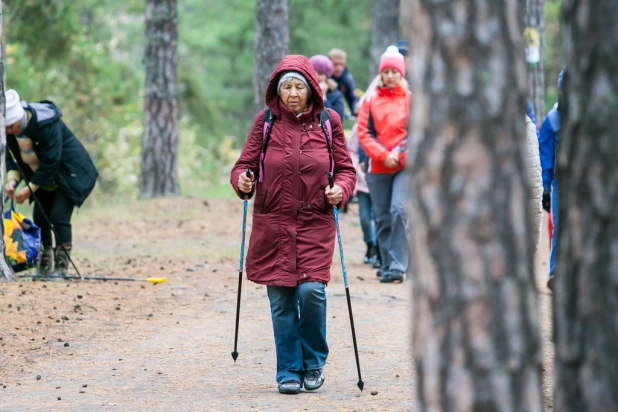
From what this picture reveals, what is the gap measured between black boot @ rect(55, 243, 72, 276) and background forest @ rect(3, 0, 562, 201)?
7.95m

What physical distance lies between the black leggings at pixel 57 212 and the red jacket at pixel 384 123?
297 cm

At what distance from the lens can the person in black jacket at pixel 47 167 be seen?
9.99 meters

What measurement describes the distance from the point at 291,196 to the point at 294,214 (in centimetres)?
11

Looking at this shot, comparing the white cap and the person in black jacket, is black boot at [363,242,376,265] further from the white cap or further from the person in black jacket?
the white cap

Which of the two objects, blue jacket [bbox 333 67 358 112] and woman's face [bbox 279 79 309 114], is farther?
blue jacket [bbox 333 67 358 112]

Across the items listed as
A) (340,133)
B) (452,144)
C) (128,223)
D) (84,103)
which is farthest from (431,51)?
(84,103)

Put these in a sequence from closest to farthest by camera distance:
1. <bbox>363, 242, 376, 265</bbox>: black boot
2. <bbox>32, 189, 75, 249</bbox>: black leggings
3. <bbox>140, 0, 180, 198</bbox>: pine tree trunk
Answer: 1. <bbox>32, 189, 75, 249</bbox>: black leggings
2. <bbox>363, 242, 376, 265</bbox>: black boot
3. <bbox>140, 0, 180, 198</bbox>: pine tree trunk

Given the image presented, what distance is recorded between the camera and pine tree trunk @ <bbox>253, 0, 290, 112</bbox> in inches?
698

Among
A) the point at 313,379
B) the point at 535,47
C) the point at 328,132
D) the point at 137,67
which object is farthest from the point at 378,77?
the point at 137,67

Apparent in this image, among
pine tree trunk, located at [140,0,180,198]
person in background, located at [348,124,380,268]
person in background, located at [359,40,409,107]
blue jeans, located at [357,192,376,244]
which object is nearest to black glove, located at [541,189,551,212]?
person in background, located at [359,40,409,107]

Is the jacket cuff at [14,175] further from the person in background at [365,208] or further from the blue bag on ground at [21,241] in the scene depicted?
the person in background at [365,208]

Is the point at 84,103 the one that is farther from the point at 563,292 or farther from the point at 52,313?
the point at 563,292

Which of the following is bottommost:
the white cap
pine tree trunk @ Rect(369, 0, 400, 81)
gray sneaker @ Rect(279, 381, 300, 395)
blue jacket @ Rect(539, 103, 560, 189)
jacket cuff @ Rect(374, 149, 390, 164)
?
gray sneaker @ Rect(279, 381, 300, 395)

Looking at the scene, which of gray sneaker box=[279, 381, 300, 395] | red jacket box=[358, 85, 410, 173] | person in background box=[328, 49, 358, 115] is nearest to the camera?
gray sneaker box=[279, 381, 300, 395]
